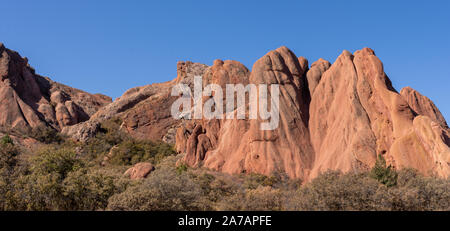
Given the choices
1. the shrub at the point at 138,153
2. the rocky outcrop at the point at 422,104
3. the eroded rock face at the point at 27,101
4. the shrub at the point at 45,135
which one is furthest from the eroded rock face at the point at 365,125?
the eroded rock face at the point at 27,101

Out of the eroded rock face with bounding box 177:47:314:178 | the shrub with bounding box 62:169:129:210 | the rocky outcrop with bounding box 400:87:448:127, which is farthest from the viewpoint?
the rocky outcrop with bounding box 400:87:448:127

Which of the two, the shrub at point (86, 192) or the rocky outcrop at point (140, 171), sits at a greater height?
the rocky outcrop at point (140, 171)

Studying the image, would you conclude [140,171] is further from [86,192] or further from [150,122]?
[150,122]

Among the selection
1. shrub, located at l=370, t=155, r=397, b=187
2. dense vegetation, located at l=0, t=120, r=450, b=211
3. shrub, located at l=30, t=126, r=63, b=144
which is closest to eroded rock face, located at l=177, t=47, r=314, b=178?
dense vegetation, located at l=0, t=120, r=450, b=211

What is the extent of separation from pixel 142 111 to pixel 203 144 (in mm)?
23175

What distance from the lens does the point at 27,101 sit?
70875 mm

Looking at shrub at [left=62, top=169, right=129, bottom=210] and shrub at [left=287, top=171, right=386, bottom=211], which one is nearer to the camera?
shrub at [left=287, top=171, right=386, bottom=211]

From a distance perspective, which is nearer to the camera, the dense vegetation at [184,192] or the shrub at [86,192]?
the dense vegetation at [184,192]

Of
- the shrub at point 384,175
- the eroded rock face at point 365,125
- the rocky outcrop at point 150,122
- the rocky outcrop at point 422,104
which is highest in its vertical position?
the rocky outcrop at point 150,122

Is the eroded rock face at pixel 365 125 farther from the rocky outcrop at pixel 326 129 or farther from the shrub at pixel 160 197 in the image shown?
the shrub at pixel 160 197

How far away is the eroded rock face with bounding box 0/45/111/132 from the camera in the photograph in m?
64.2

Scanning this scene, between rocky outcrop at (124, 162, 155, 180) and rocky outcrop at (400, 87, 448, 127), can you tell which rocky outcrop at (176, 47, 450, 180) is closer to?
rocky outcrop at (400, 87, 448, 127)

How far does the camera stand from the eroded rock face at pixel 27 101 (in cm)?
6419
